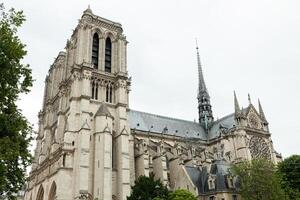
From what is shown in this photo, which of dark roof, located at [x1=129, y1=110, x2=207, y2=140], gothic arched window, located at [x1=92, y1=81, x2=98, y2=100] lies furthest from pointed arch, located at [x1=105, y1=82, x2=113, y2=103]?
dark roof, located at [x1=129, y1=110, x2=207, y2=140]

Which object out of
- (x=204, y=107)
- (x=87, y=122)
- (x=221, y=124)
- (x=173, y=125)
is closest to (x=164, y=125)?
(x=173, y=125)

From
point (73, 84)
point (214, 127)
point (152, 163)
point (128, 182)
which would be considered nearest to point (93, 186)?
point (128, 182)

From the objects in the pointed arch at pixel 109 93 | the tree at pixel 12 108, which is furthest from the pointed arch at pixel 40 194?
the tree at pixel 12 108

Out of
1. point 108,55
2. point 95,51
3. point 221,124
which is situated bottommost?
point 221,124

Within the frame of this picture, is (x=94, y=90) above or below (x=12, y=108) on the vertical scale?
above

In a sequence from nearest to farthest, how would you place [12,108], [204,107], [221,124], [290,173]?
[12,108], [290,173], [221,124], [204,107]

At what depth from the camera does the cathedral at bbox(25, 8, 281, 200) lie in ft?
141

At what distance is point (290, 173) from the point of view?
45.1m

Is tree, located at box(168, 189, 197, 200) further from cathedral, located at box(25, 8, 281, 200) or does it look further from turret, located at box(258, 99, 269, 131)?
turret, located at box(258, 99, 269, 131)

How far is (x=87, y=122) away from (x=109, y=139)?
12.8ft

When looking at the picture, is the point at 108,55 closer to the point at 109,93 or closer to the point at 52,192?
the point at 109,93

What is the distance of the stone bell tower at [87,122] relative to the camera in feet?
139

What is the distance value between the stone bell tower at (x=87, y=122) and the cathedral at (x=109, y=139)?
0.12 metres

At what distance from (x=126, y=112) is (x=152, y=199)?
1625cm
